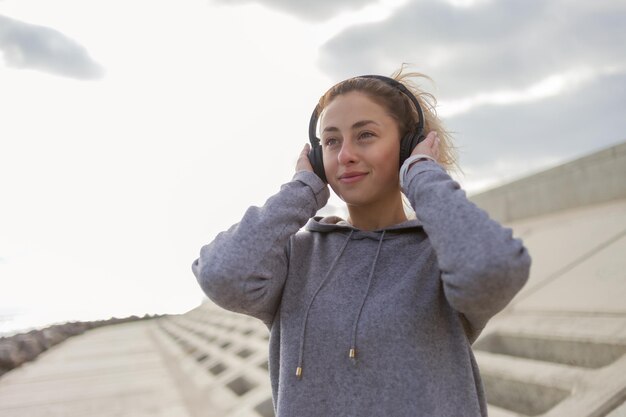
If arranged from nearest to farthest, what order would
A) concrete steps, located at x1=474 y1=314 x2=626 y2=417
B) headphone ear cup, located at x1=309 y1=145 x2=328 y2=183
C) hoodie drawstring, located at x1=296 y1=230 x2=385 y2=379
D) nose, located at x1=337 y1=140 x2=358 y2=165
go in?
hoodie drawstring, located at x1=296 y1=230 x2=385 y2=379, nose, located at x1=337 y1=140 x2=358 y2=165, headphone ear cup, located at x1=309 y1=145 x2=328 y2=183, concrete steps, located at x1=474 y1=314 x2=626 y2=417

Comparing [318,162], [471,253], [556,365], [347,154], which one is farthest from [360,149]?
[556,365]

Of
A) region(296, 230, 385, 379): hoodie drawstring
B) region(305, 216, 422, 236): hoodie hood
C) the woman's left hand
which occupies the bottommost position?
region(296, 230, 385, 379): hoodie drawstring

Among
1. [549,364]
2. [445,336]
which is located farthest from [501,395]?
[445,336]

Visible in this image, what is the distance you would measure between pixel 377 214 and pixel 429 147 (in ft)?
0.73

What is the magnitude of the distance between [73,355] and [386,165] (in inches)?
324

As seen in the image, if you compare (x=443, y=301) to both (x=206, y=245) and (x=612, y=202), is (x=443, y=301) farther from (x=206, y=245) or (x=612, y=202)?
(x=612, y=202)

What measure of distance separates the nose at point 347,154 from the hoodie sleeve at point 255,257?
13 cm

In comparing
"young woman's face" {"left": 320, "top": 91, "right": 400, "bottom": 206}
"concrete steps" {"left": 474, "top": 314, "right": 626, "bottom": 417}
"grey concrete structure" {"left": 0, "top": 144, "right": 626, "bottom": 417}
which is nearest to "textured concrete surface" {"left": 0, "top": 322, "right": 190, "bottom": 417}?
"grey concrete structure" {"left": 0, "top": 144, "right": 626, "bottom": 417}

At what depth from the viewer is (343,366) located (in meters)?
1.03

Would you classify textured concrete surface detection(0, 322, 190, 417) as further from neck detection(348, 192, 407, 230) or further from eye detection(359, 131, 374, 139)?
eye detection(359, 131, 374, 139)

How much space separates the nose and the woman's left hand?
0.16 metres

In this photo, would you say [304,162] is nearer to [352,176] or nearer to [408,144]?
[352,176]

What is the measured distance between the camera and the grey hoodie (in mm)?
940

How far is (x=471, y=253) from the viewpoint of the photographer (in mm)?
906
